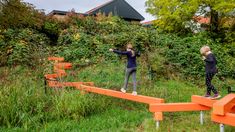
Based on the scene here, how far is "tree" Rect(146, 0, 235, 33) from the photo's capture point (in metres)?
16.8

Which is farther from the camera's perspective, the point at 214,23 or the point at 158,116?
the point at 214,23

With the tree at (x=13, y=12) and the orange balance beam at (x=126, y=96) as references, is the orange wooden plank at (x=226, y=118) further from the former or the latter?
the tree at (x=13, y=12)

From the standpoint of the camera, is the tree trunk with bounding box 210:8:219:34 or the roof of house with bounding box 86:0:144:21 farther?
the roof of house with bounding box 86:0:144:21

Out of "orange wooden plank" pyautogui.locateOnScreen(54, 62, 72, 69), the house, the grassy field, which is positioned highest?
the house

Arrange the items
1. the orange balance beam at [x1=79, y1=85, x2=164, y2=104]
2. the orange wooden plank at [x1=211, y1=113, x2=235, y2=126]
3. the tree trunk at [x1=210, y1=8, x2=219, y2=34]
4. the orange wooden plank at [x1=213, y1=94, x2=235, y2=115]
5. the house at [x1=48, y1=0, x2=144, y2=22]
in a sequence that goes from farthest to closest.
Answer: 1. the house at [x1=48, y1=0, x2=144, y2=22]
2. the tree trunk at [x1=210, y1=8, x2=219, y2=34]
3. the orange balance beam at [x1=79, y1=85, x2=164, y2=104]
4. the orange wooden plank at [x1=213, y1=94, x2=235, y2=115]
5. the orange wooden plank at [x1=211, y1=113, x2=235, y2=126]

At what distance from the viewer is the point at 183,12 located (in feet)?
55.9

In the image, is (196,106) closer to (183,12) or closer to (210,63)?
(210,63)

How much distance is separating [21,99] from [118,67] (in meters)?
6.84

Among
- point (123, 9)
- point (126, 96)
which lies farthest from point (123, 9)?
point (126, 96)

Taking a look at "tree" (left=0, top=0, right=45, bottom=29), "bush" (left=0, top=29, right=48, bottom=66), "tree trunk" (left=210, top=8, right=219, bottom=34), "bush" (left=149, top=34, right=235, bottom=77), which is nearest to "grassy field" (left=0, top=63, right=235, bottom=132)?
"bush" (left=149, top=34, right=235, bottom=77)

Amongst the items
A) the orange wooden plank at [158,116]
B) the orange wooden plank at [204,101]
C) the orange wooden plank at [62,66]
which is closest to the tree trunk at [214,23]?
the orange wooden plank at [62,66]

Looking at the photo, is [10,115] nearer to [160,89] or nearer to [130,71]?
[130,71]

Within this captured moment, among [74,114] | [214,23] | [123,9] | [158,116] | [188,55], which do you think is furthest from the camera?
[123,9]

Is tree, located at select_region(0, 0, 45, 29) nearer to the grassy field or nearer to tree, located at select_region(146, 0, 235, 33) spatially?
the grassy field
